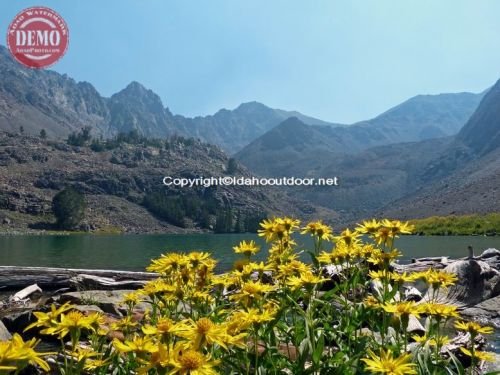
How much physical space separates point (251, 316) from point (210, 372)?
2.68ft

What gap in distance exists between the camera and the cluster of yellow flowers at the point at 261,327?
3.06 m

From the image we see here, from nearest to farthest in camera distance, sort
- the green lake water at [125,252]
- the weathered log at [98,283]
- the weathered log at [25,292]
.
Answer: the weathered log at [25,292] < the weathered log at [98,283] < the green lake water at [125,252]

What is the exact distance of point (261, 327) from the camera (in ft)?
15.9

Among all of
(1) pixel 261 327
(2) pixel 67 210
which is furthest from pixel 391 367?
(2) pixel 67 210

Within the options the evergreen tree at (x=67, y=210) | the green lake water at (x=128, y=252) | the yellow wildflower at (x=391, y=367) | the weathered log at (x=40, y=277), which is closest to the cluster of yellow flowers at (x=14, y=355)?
the yellow wildflower at (x=391, y=367)

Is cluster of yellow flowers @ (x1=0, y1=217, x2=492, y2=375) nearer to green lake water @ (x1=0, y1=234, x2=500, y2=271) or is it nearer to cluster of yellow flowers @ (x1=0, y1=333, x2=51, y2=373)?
cluster of yellow flowers @ (x1=0, y1=333, x2=51, y2=373)

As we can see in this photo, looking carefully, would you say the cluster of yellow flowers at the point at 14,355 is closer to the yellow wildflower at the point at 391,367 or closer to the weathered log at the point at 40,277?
the yellow wildflower at the point at 391,367

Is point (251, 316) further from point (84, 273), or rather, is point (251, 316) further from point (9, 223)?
point (9, 223)

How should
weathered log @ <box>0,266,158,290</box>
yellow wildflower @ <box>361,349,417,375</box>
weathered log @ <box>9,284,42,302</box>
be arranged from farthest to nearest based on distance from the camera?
weathered log @ <box>0,266,158,290</box> → weathered log @ <box>9,284,42,302</box> → yellow wildflower @ <box>361,349,417,375</box>

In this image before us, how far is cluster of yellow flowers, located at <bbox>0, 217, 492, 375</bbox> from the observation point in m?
3.06

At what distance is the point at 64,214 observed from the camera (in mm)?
179375

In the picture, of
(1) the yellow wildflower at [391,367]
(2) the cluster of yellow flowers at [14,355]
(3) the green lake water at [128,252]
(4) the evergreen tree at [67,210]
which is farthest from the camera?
(4) the evergreen tree at [67,210]

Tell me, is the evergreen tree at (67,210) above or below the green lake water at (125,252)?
above

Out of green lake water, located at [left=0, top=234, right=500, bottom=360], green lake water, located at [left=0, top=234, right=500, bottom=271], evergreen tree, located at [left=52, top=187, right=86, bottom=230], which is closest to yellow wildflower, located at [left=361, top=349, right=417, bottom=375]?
green lake water, located at [left=0, top=234, right=500, bottom=360]
